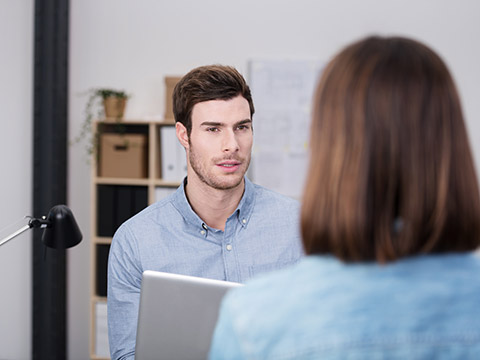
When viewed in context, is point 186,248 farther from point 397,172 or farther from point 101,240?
point 101,240

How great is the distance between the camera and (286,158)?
3465 mm

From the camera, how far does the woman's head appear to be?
2.10 ft

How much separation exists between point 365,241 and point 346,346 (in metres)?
0.12

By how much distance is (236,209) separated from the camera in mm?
1743

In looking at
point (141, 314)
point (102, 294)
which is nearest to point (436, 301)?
point (141, 314)

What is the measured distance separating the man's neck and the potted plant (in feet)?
5.12

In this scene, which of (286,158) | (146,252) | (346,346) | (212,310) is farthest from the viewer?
(286,158)

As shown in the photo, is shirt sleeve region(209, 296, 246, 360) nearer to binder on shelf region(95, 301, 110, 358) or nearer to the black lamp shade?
the black lamp shade

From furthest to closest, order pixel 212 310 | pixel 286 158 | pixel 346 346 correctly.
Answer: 1. pixel 286 158
2. pixel 212 310
3. pixel 346 346

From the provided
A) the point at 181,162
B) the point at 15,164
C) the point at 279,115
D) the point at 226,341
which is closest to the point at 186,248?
the point at 226,341

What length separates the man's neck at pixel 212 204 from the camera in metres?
1.75

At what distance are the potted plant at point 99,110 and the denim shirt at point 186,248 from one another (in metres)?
1.57

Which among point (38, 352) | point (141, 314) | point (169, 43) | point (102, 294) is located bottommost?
point (38, 352)

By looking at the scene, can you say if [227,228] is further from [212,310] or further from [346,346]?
[346,346]
